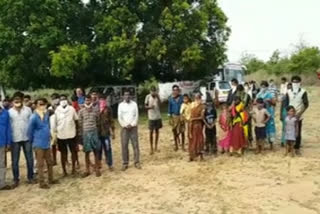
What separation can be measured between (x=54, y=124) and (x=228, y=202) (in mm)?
3977

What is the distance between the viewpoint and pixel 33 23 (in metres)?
20.8

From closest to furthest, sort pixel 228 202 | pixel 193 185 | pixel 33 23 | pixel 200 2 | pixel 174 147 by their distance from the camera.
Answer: pixel 228 202, pixel 193 185, pixel 174 147, pixel 33 23, pixel 200 2

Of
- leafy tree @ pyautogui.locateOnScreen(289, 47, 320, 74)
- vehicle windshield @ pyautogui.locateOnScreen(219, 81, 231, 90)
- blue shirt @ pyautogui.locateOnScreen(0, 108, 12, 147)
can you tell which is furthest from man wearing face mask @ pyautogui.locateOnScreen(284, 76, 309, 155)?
leafy tree @ pyautogui.locateOnScreen(289, 47, 320, 74)

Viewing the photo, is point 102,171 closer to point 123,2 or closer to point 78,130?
point 78,130

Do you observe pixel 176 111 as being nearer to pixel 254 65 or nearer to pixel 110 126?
pixel 110 126

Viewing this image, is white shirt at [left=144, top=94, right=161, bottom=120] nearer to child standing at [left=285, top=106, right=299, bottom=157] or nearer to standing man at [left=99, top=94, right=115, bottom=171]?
standing man at [left=99, top=94, right=115, bottom=171]

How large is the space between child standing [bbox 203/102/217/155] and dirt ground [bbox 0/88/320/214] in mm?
433

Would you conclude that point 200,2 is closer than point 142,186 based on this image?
No

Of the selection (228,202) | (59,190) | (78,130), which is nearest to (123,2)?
(78,130)

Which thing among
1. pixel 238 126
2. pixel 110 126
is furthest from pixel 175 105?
pixel 110 126

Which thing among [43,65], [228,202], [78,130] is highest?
[43,65]

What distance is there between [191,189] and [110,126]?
2638 mm

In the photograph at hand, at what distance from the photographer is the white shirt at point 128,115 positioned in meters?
10.9

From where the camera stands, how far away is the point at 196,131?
38.7 ft
